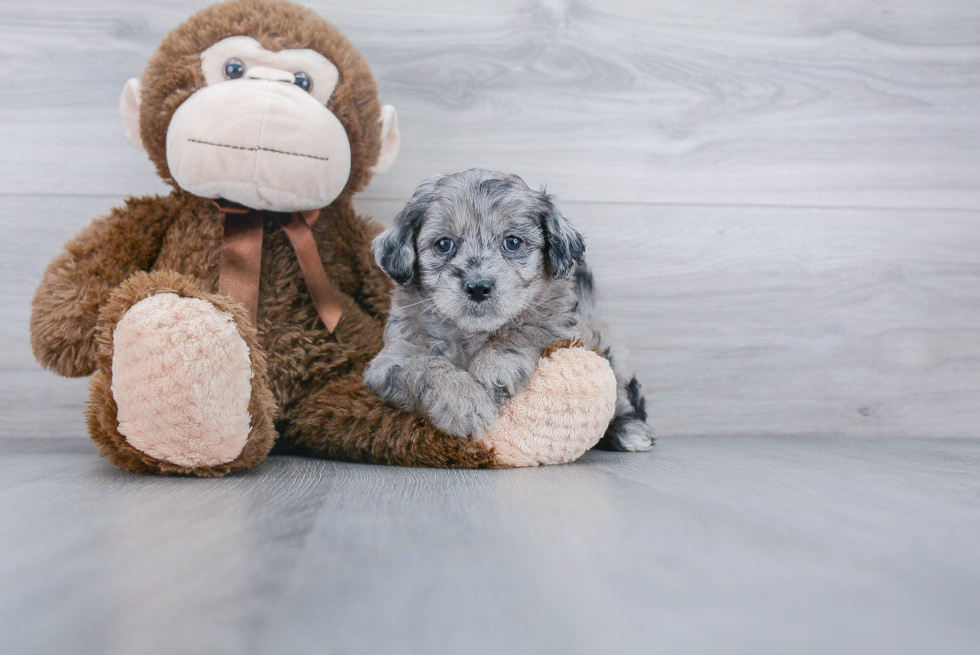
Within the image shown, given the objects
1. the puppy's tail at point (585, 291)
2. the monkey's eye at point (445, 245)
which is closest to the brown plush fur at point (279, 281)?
the monkey's eye at point (445, 245)

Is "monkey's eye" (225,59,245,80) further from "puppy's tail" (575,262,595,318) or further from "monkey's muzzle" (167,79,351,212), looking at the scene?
"puppy's tail" (575,262,595,318)

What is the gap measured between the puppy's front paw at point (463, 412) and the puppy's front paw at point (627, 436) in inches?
14.9

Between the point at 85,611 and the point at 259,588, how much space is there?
132mm

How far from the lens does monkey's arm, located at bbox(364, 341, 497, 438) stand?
1.04m

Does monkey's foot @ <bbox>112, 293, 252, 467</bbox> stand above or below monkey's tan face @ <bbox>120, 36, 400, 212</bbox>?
below

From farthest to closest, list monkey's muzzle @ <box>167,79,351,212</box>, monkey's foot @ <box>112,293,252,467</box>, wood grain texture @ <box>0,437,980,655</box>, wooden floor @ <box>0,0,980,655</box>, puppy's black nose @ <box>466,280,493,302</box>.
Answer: wooden floor @ <box>0,0,980,655</box>, monkey's muzzle @ <box>167,79,351,212</box>, puppy's black nose @ <box>466,280,493,302</box>, monkey's foot @ <box>112,293,252,467</box>, wood grain texture @ <box>0,437,980,655</box>

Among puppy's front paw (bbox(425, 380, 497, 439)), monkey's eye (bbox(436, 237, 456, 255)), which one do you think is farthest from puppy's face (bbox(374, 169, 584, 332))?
puppy's front paw (bbox(425, 380, 497, 439))

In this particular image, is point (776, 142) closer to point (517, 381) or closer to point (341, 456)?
point (517, 381)

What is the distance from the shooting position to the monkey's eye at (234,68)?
1.21 m

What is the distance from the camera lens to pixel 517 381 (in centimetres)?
108

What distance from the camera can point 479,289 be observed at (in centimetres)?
104

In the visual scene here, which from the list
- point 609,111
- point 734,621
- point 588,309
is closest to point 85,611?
point 734,621

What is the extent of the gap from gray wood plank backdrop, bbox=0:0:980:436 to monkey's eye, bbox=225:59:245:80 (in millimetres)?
426

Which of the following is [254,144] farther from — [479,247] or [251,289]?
[479,247]
